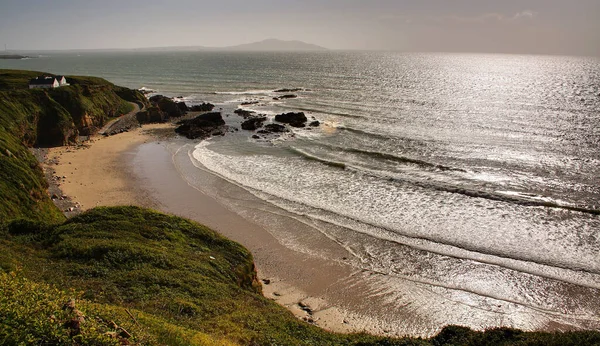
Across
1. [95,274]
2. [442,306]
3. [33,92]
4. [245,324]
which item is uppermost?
[33,92]

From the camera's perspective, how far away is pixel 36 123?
41.8 m

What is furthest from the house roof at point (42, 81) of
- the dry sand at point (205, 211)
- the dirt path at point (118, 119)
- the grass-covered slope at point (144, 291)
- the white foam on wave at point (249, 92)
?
the grass-covered slope at point (144, 291)

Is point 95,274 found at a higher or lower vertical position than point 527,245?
higher

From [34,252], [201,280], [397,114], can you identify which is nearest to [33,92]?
[34,252]

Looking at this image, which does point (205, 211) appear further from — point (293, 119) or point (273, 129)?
point (293, 119)

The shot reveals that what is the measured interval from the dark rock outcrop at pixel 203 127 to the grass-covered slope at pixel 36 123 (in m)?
11.5

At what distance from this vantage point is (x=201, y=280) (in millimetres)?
13562

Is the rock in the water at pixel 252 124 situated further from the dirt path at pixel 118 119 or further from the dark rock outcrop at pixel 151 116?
the dirt path at pixel 118 119

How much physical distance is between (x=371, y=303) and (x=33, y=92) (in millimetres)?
45963

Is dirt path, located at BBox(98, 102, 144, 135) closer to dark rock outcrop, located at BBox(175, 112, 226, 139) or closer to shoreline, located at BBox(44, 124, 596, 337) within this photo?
dark rock outcrop, located at BBox(175, 112, 226, 139)

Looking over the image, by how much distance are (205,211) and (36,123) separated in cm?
2796

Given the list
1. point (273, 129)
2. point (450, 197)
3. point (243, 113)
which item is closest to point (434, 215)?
point (450, 197)

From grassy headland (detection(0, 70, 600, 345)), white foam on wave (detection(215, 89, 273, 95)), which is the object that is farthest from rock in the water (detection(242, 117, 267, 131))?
white foam on wave (detection(215, 89, 273, 95))

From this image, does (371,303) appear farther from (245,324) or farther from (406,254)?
(245,324)
